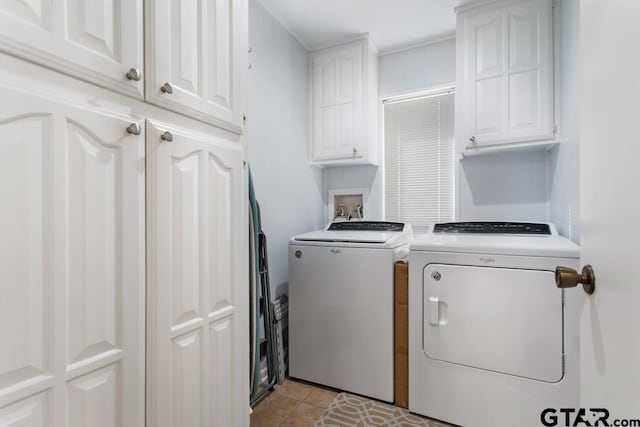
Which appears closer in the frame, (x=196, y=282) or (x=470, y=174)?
(x=196, y=282)

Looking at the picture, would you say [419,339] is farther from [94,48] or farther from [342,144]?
[94,48]

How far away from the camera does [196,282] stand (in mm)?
1056

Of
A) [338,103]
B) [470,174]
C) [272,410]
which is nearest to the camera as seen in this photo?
[272,410]

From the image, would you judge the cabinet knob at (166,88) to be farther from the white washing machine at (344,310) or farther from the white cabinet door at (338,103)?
the white cabinet door at (338,103)

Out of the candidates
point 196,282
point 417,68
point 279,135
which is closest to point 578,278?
point 196,282

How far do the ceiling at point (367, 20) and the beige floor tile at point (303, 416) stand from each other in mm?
2675

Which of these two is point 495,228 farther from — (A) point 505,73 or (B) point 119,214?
(B) point 119,214

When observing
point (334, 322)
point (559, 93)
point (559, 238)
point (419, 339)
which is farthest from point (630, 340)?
point (559, 93)

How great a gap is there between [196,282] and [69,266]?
396 mm

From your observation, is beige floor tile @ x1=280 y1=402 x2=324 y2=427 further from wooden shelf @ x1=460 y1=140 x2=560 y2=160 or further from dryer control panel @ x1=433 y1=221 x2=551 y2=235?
wooden shelf @ x1=460 y1=140 x2=560 y2=160

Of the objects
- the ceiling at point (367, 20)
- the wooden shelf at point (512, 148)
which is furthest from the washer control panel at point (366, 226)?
the ceiling at point (367, 20)

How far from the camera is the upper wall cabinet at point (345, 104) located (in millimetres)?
2508

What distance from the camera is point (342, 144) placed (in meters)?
2.58

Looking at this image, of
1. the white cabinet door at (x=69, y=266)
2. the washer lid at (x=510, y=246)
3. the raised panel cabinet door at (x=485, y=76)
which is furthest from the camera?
the raised panel cabinet door at (x=485, y=76)
